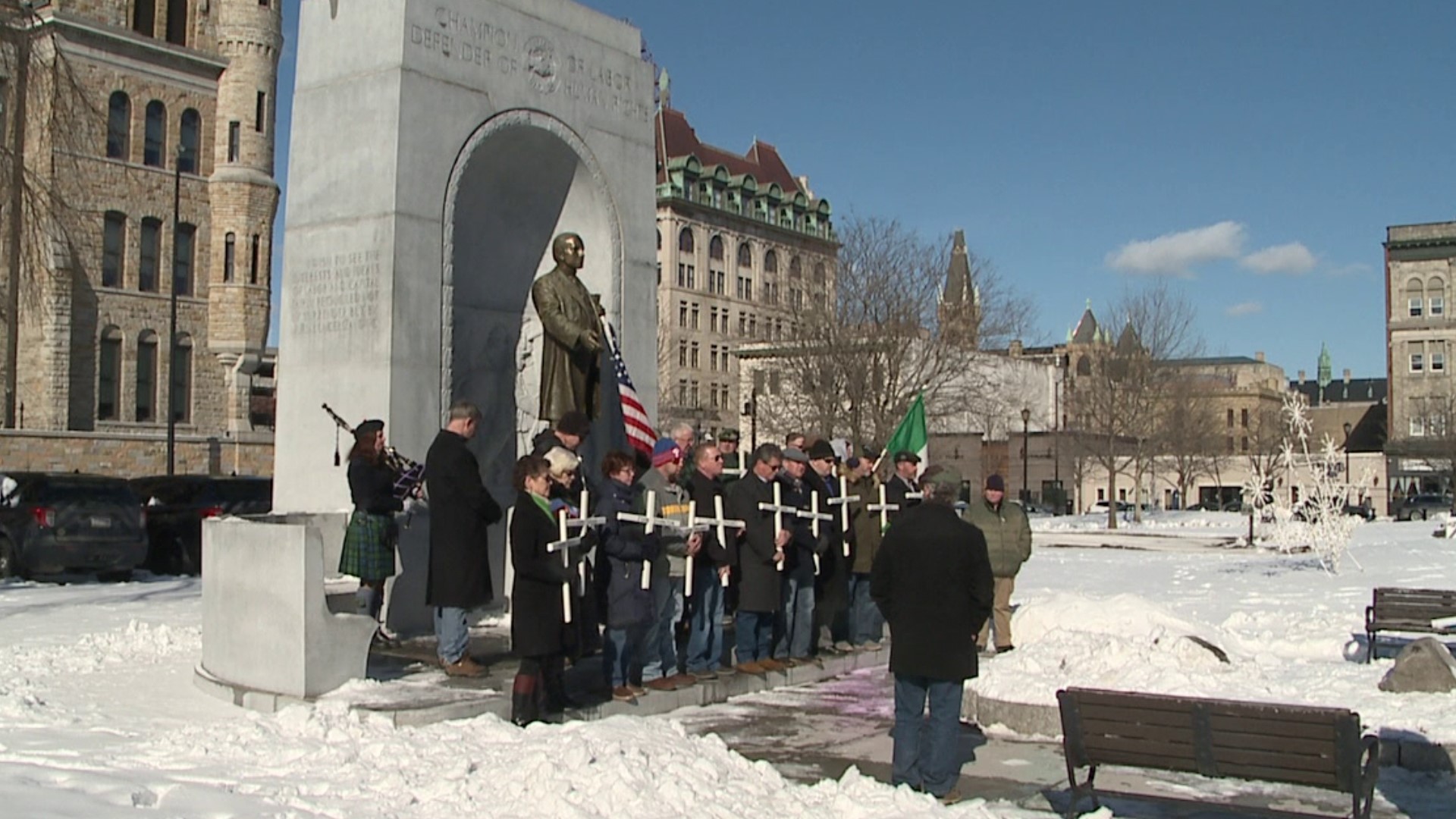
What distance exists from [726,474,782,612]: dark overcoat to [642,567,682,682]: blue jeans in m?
0.54

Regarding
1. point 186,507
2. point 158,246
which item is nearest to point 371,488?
point 186,507

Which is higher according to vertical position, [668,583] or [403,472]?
[403,472]

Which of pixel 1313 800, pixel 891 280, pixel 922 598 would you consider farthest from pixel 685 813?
pixel 891 280

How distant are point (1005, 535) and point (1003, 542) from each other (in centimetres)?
8

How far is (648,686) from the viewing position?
397 inches

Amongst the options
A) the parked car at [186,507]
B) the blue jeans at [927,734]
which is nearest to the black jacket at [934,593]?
the blue jeans at [927,734]

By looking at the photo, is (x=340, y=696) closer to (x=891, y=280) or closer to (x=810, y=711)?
(x=810, y=711)

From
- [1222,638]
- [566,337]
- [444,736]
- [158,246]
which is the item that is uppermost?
[158,246]

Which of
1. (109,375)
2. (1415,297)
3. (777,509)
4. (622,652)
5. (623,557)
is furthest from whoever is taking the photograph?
(1415,297)

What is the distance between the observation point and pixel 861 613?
43.3 ft

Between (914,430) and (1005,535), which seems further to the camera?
(914,430)

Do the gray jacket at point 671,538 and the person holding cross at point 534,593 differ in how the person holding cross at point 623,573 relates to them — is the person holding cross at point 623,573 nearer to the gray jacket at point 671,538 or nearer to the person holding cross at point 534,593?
the gray jacket at point 671,538

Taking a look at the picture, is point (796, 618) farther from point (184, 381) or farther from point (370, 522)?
point (184, 381)

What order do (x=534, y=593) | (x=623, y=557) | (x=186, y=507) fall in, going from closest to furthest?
(x=534, y=593)
(x=623, y=557)
(x=186, y=507)
